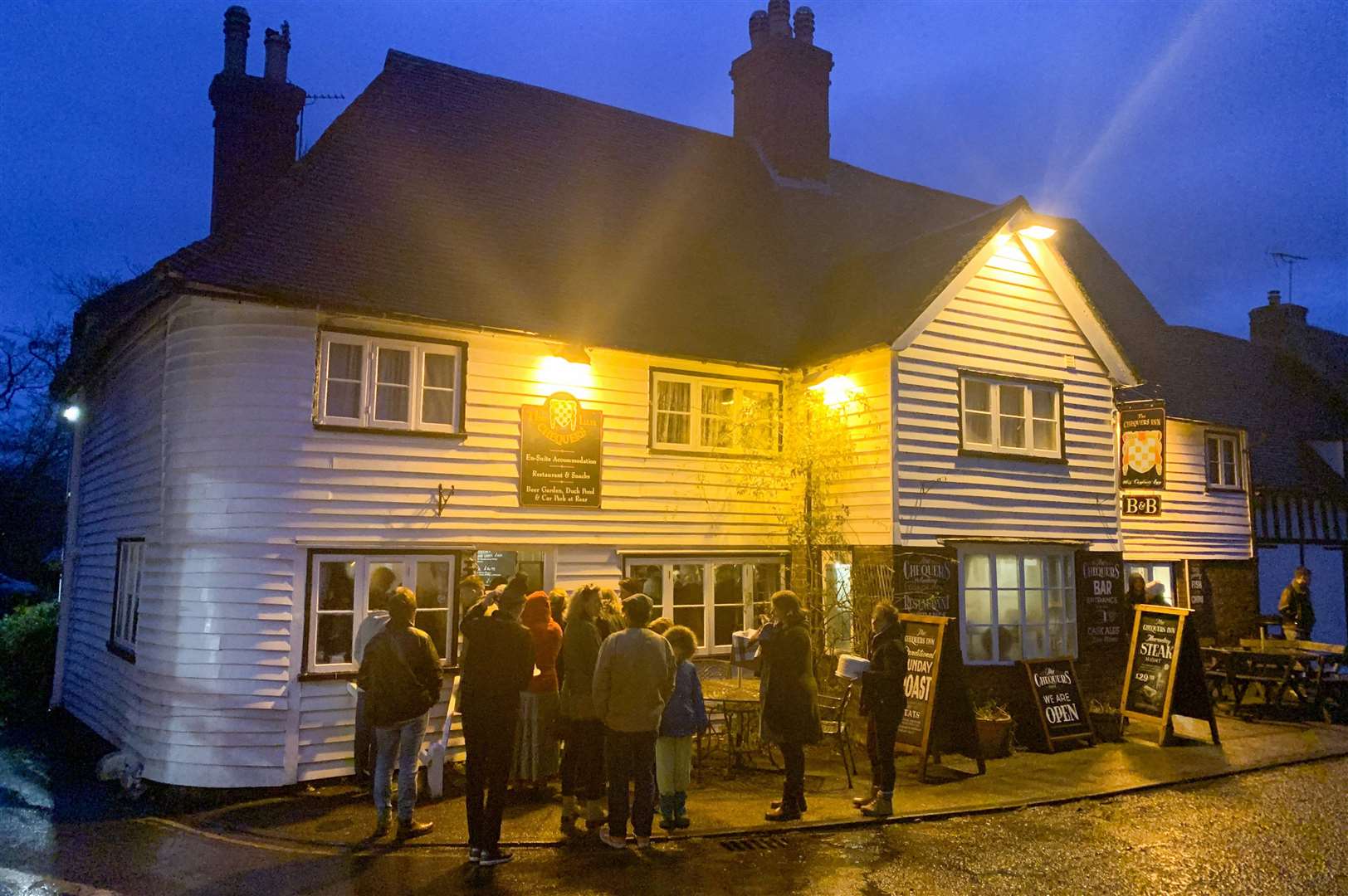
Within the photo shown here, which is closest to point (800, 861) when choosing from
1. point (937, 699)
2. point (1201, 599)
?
point (937, 699)

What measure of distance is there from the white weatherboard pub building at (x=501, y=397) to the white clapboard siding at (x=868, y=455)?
46 millimetres

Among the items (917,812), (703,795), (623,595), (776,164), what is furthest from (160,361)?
(776,164)

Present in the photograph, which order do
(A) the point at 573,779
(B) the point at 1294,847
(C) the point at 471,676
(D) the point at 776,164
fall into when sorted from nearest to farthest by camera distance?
(C) the point at 471,676 → (B) the point at 1294,847 → (A) the point at 573,779 → (D) the point at 776,164

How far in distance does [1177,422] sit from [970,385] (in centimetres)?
700

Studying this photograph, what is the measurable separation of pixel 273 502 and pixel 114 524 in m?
4.65

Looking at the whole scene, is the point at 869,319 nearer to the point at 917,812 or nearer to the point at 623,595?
the point at 623,595

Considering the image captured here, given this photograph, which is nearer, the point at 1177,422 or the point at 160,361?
the point at 160,361

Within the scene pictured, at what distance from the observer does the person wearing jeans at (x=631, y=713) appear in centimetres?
721

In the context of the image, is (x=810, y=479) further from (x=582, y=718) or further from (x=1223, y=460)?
(x=1223, y=460)

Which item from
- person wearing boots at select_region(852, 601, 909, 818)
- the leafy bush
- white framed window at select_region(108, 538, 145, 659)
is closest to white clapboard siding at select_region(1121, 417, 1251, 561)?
person wearing boots at select_region(852, 601, 909, 818)

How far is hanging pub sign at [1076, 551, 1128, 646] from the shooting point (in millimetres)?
13164

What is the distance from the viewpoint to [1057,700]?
37.2ft

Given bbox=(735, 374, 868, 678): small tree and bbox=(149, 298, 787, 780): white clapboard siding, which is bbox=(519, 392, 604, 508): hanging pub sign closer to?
bbox=(149, 298, 787, 780): white clapboard siding

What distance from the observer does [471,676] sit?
696 cm
